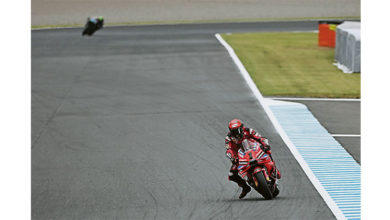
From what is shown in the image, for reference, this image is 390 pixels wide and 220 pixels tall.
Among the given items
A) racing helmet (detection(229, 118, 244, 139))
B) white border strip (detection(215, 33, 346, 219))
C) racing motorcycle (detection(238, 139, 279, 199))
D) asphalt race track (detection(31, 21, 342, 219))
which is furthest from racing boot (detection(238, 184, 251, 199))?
white border strip (detection(215, 33, 346, 219))

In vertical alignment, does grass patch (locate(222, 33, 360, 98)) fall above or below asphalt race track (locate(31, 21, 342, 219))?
below

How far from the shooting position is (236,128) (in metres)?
11.9

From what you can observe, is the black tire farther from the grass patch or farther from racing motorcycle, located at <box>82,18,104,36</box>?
racing motorcycle, located at <box>82,18,104,36</box>

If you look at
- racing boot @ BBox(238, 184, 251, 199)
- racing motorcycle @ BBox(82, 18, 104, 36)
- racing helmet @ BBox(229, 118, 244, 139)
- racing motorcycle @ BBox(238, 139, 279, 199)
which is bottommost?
racing motorcycle @ BBox(82, 18, 104, 36)

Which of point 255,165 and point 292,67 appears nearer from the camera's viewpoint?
point 255,165

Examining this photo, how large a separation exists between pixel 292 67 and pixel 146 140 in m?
13.3

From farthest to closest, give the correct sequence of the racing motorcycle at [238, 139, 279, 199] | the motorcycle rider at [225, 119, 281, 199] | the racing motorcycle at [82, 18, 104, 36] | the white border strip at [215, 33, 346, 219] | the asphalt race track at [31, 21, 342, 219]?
the racing motorcycle at [82, 18, 104, 36], the asphalt race track at [31, 21, 342, 219], the white border strip at [215, 33, 346, 219], the racing motorcycle at [238, 139, 279, 199], the motorcycle rider at [225, 119, 281, 199]

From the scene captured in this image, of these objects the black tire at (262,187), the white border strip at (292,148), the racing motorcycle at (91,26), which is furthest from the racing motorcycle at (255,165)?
the racing motorcycle at (91,26)

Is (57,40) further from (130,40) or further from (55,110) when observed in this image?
(55,110)

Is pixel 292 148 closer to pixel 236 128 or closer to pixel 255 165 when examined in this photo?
pixel 255 165

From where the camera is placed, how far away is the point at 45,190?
14039mm

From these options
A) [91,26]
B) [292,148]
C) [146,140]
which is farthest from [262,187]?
[91,26]

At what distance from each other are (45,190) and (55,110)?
848 cm

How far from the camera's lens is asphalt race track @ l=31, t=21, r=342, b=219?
12.6 meters
